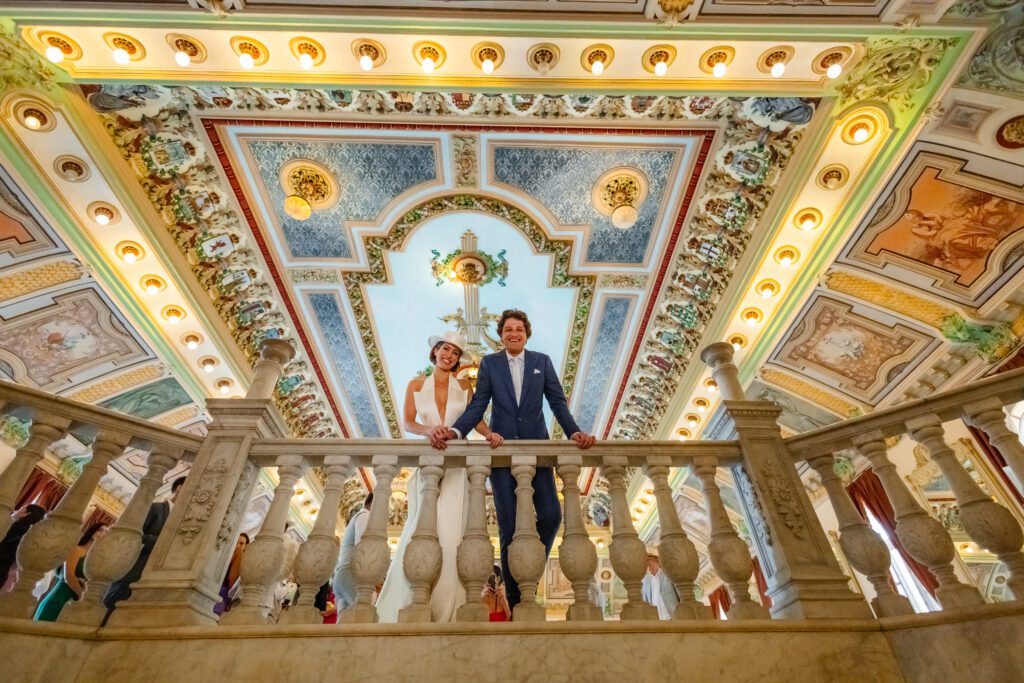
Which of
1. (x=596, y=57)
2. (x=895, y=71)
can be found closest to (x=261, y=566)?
(x=596, y=57)

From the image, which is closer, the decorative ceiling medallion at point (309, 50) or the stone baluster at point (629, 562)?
the stone baluster at point (629, 562)

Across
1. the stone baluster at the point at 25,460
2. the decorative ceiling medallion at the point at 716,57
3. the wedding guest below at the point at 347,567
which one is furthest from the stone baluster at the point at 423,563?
the decorative ceiling medallion at the point at 716,57

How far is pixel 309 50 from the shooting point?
588 centimetres

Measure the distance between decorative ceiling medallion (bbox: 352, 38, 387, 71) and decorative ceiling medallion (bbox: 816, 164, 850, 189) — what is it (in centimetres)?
613

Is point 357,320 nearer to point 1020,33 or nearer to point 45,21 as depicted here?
point 45,21

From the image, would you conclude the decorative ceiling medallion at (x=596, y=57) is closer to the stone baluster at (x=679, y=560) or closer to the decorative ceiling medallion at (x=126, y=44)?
the decorative ceiling medallion at (x=126, y=44)

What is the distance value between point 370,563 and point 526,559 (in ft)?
2.32

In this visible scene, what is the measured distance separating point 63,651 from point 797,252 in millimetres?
9034

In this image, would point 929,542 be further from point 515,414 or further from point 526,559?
point 515,414

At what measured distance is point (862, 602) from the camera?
2.25 metres

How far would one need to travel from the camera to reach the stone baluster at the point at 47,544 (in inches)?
78.7

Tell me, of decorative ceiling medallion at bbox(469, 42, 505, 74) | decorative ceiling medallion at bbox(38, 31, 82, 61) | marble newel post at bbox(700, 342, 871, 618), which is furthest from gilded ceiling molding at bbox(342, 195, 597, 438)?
marble newel post at bbox(700, 342, 871, 618)

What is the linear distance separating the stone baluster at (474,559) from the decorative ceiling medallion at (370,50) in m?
5.63

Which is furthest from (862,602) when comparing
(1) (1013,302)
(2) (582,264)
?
(2) (582,264)
